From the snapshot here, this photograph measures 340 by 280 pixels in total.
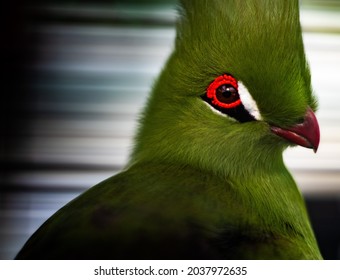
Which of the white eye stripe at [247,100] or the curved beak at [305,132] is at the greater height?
the white eye stripe at [247,100]

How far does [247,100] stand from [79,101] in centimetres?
136

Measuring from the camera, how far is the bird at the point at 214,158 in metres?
1.34

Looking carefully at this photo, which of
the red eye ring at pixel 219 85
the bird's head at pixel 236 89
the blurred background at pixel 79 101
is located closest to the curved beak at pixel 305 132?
the bird's head at pixel 236 89

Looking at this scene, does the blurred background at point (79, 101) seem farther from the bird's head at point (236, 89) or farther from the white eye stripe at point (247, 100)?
the white eye stripe at point (247, 100)

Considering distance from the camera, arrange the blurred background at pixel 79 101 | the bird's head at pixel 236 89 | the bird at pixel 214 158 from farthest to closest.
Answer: the blurred background at pixel 79 101 < the bird's head at pixel 236 89 < the bird at pixel 214 158

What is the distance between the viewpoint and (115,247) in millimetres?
1283

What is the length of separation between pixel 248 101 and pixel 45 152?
5.36 ft

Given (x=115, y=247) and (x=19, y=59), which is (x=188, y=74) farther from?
(x=19, y=59)

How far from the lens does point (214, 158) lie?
1.61 meters

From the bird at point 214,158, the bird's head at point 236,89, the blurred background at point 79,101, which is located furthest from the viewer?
the blurred background at point 79,101

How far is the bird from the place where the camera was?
→ 1337 millimetres

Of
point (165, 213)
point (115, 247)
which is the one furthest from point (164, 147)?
point (115, 247)

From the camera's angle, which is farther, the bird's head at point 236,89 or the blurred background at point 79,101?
the blurred background at point 79,101

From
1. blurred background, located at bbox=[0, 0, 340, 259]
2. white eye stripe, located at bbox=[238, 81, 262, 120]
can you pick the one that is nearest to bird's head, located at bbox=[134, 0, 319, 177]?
white eye stripe, located at bbox=[238, 81, 262, 120]
